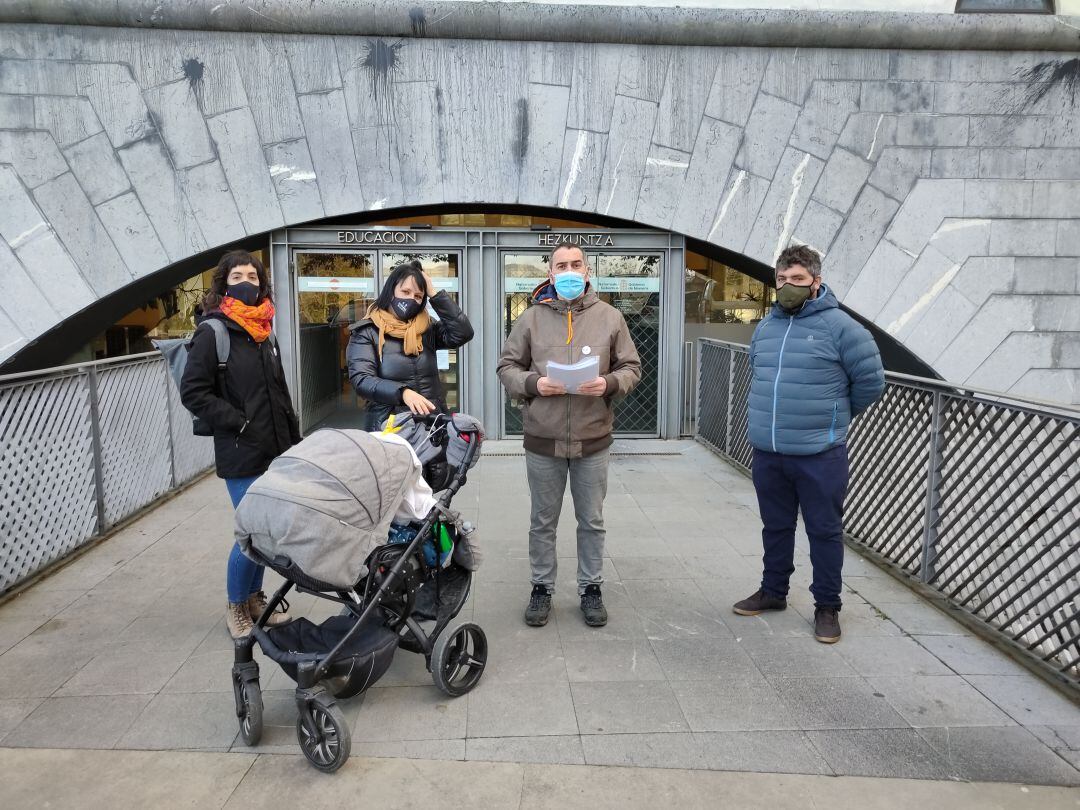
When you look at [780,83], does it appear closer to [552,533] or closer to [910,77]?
[910,77]

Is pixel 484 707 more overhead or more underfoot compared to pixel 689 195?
more underfoot

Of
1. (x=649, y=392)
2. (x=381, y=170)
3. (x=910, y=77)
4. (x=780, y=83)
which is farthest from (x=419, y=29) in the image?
(x=910, y=77)

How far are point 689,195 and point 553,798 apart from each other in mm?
7214

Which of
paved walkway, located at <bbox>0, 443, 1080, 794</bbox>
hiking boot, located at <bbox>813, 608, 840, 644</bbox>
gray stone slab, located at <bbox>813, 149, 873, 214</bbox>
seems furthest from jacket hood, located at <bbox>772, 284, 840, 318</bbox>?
gray stone slab, located at <bbox>813, 149, 873, 214</bbox>

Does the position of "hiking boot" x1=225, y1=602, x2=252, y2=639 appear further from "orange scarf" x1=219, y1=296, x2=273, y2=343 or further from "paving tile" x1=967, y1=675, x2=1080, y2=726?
"paving tile" x1=967, y1=675, x2=1080, y2=726

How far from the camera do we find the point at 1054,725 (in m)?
3.02

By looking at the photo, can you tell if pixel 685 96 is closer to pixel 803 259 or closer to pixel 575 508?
pixel 803 259

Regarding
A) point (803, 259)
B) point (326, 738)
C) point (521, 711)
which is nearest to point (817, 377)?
point (803, 259)

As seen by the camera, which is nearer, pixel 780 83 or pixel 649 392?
pixel 780 83

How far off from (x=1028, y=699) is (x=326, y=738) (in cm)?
300

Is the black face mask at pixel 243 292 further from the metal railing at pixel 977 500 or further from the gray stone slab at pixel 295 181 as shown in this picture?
the gray stone slab at pixel 295 181

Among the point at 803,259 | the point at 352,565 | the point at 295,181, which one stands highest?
the point at 295,181

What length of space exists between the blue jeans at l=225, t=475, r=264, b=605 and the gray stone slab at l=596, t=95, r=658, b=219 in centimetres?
595

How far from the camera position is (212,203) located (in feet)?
26.4
